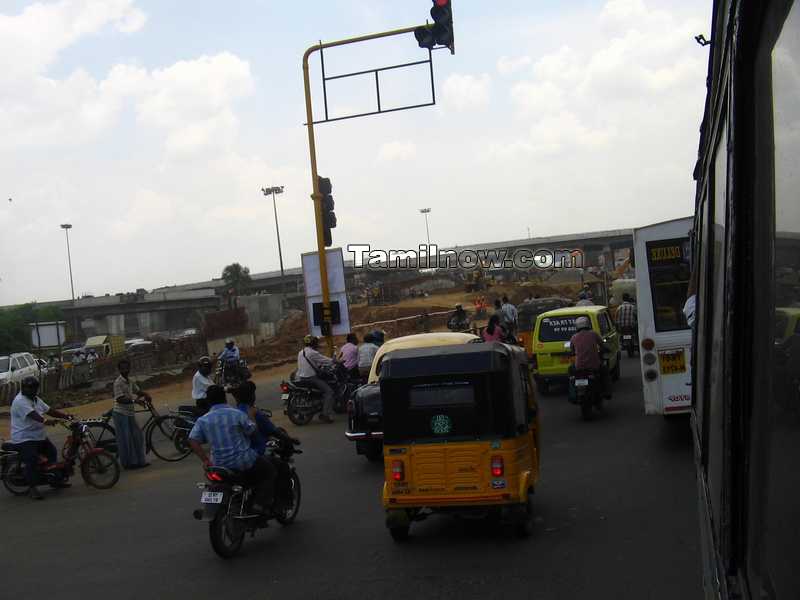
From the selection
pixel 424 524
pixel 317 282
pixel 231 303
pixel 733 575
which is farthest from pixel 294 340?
pixel 733 575

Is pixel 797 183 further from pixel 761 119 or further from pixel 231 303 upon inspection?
pixel 231 303

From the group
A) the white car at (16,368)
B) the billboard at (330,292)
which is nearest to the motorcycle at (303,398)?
the billboard at (330,292)

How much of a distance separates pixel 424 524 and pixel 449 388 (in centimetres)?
165

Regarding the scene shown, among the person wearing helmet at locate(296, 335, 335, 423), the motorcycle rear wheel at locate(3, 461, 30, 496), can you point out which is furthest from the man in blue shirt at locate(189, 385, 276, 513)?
the person wearing helmet at locate(296, 335, 335, 423)

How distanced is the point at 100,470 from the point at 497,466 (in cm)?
709

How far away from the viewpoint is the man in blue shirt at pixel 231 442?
8.13 meters

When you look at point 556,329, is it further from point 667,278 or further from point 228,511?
point 228,511

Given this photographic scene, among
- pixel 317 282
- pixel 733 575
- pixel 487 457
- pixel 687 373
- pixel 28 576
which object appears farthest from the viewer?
pixel 317 282

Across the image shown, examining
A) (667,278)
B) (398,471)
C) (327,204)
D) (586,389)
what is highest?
(327,204)

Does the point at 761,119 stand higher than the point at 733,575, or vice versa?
the point at 761,119

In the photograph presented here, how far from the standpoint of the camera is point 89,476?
40.7 feet

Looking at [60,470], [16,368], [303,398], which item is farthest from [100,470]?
[16,368]

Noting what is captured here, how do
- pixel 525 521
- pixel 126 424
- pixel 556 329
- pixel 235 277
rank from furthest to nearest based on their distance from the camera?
pixel 235 277
pixel 556 329
pixel 126 424
pixel 525 521

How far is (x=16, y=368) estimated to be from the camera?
3706cm
